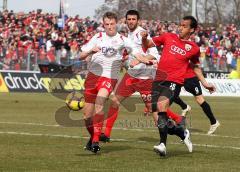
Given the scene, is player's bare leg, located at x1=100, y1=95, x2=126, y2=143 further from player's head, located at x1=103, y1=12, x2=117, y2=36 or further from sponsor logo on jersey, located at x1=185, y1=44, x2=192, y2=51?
sponsor logo on jersey, located at x1=185, y1=44, x2=192, y2=51

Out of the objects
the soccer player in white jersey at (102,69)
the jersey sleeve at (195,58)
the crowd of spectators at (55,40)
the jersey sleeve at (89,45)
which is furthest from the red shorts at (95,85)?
the crowd of spectators at (55,40)

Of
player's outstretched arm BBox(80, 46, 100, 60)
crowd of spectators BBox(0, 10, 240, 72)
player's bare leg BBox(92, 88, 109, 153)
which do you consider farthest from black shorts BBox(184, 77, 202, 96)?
crowd of spectators BBox(0, 10, 240, 72)

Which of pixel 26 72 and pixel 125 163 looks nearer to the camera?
pixel 125 163

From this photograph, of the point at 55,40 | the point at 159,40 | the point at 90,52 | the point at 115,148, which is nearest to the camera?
the point at 90,52

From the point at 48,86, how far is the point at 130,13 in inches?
845

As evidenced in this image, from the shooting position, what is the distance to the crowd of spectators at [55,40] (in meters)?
36.3

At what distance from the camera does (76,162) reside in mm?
11156

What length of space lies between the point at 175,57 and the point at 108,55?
1.33 m

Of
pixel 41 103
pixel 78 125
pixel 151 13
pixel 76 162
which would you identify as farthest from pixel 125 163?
pixel 151 13

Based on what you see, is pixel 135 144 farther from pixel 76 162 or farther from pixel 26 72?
pixel 26 72

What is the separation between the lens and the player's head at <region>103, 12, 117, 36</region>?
12.7 metres

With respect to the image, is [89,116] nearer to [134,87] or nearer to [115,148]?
[115,148]

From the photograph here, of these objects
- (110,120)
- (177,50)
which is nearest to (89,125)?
(110,120)

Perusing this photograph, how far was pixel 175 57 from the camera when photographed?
491 inches
